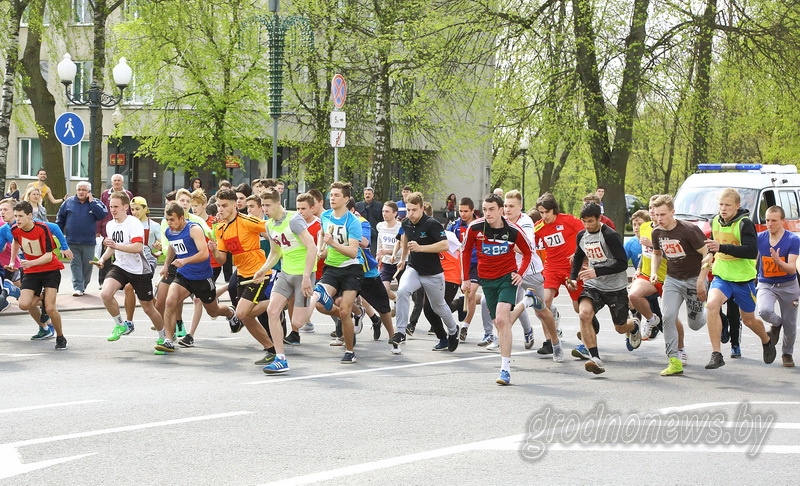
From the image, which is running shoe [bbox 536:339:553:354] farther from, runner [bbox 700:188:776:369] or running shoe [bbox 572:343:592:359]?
runner [bbox 700:188:776:369]

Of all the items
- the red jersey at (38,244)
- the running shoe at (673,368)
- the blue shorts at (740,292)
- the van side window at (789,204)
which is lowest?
the running shoe at (673,368)

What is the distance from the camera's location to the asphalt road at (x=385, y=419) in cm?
661

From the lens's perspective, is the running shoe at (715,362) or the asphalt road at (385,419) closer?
the asphalt road at (385,419)

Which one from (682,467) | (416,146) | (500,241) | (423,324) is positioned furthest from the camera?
(416,146)

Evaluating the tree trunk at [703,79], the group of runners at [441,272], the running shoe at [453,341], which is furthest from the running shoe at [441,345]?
the tree trunk at [703,79]

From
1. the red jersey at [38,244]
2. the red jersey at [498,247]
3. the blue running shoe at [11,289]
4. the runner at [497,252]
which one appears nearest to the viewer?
the runner at [497,252]

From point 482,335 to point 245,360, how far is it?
13.8ft

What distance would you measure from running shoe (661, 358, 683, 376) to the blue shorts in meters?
1.05

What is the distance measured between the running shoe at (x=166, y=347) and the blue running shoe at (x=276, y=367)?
6.82 ft

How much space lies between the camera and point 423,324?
16.9 metres

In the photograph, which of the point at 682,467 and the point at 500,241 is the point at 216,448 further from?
the point at 500,241

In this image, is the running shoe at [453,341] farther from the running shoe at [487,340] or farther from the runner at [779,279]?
the runner at [779,279]

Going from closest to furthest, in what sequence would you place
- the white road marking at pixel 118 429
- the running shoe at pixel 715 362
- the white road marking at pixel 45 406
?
1. the white road marking at pixel 118 429
2. the white road marking at pixel 45 406
3. the running shoe at pixel 715 362

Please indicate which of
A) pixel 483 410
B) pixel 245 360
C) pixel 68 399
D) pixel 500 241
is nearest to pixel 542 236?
pixel 500 241
